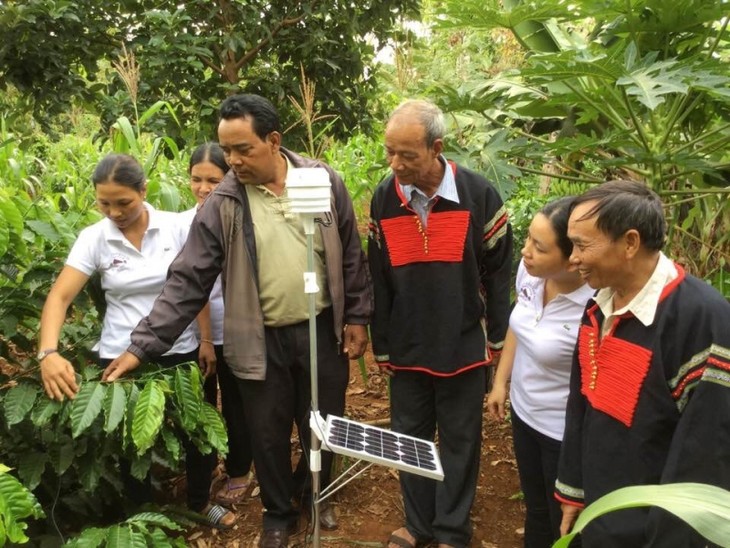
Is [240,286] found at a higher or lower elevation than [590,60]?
lower

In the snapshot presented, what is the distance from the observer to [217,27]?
416cm

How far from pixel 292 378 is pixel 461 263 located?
77cm

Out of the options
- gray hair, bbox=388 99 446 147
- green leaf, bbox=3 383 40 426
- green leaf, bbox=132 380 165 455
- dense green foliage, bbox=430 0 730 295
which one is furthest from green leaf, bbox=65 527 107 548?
dense green foliage, bbox=430 0 730 295

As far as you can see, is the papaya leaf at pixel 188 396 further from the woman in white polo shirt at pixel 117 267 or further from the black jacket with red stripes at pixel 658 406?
the black jacket with red stripes at pixel 658 406

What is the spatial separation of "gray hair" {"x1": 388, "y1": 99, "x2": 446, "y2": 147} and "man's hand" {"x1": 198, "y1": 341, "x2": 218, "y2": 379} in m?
1.15

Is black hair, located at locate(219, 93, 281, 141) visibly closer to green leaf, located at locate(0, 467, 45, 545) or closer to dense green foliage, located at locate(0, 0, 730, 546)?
dense green foliage, located at locate(0, 0, 730, 546)

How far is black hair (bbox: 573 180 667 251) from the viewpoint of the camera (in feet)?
4.36

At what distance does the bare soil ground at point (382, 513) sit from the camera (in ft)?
8.37

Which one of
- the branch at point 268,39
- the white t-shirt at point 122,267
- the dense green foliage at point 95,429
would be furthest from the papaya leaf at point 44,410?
the branch at point 268,39

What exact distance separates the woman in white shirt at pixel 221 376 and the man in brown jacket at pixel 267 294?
0.27 metres

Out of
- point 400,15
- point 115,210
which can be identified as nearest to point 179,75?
point 400,15

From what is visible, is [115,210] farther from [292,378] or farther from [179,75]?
[179,75]

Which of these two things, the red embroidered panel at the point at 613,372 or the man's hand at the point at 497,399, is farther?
the man's hand at the point at 497,399

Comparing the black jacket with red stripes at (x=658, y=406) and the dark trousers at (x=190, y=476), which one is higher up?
the black jacket with red stripes at (x=658, y=406)
